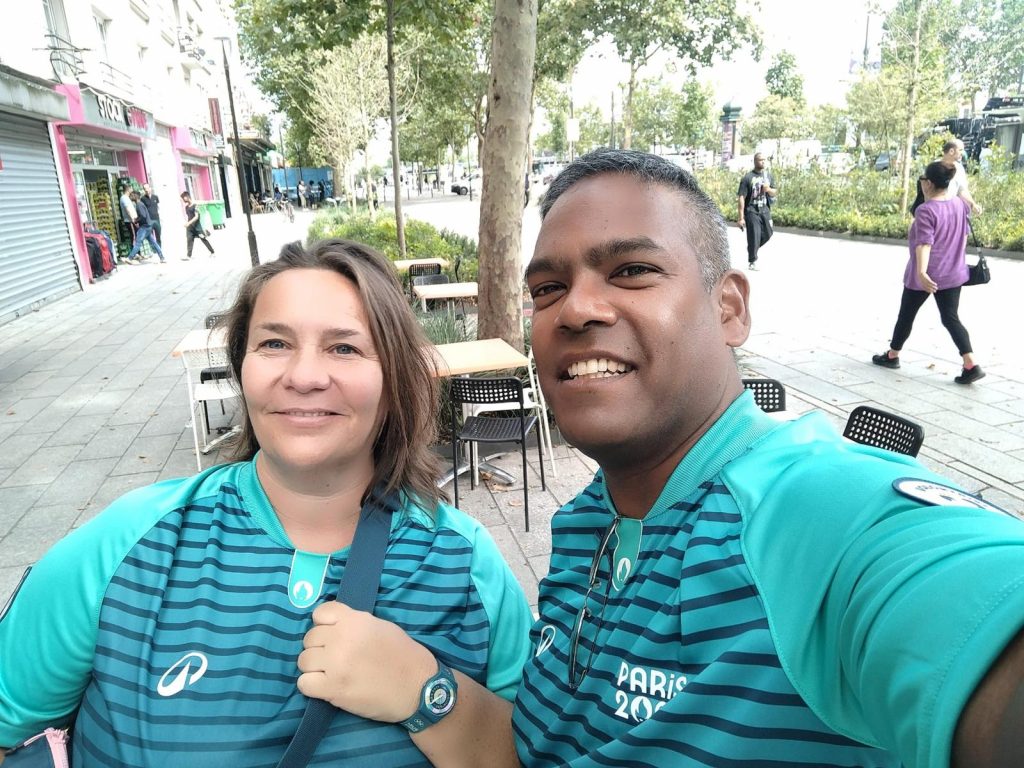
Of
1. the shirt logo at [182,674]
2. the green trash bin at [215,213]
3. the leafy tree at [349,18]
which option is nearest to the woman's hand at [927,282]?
the shirt logo at [182,674]

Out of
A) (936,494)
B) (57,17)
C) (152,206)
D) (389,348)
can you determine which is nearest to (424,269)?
(389,348)

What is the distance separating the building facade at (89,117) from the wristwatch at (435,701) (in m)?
12.1

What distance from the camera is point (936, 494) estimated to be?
82cm

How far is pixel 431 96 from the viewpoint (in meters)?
28.3

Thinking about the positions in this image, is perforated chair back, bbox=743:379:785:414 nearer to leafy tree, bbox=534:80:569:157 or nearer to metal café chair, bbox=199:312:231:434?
metal café chair, bbox=199:312:231:434

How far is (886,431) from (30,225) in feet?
47.3

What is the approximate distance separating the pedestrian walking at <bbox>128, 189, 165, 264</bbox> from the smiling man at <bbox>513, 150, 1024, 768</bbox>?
19376 millimetres

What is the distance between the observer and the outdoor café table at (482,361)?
4262mm

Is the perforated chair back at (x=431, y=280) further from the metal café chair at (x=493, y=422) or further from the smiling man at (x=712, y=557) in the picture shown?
the smiling man at (x=712, y=557)

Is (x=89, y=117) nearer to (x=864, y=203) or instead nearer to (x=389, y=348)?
(x=389, y=348)

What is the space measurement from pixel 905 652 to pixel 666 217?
0.69 m

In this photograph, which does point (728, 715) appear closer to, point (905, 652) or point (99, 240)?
point (905, 652)

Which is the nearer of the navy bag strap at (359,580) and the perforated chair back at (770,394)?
the navy bag strap at (359,580)

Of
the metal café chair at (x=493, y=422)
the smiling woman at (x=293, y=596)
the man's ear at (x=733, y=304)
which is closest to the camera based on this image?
the man's ear at (x=733, y=304)
